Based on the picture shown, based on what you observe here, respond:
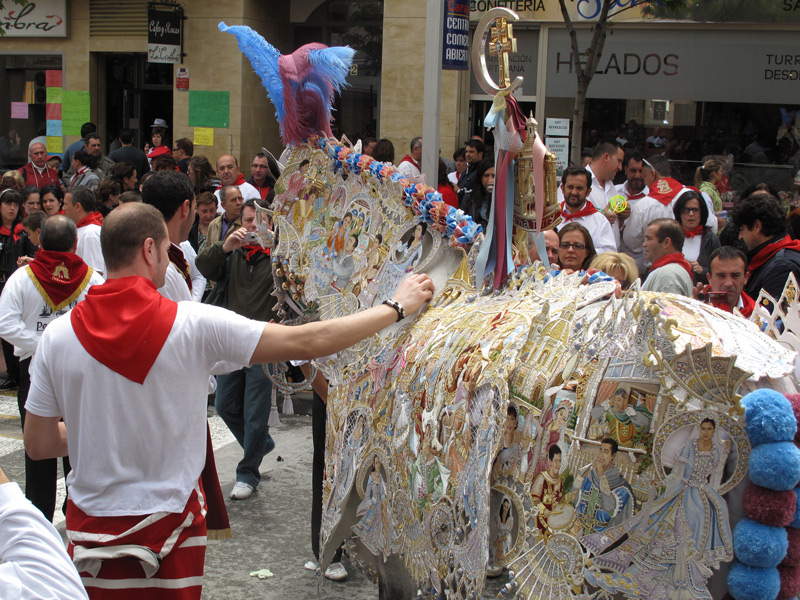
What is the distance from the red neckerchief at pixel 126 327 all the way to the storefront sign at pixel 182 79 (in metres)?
12.9

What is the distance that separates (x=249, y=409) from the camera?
5809 mm

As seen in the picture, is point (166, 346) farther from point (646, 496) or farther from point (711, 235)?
point (711, 235)

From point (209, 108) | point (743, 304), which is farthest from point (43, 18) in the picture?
point (743, 304)

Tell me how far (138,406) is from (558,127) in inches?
393

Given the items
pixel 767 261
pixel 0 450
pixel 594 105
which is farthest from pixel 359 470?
pixel 594 105

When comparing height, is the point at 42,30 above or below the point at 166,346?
above

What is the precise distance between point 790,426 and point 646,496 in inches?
17.6

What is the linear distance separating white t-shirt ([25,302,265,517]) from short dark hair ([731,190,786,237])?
3.89 metres

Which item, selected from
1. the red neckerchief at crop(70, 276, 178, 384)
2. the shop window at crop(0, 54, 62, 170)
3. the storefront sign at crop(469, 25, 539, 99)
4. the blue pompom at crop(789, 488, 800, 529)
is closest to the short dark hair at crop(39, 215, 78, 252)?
the red neckerchief at crop(70, 276, 178, 384)

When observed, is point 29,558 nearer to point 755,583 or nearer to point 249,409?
point 755,583

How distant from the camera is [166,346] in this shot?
9.30 feet

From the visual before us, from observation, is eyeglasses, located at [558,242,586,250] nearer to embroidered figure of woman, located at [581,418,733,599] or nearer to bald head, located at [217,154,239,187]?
embroidered figure of woman, located at [581,418,733,599]

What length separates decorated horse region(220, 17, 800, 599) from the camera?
258 cm

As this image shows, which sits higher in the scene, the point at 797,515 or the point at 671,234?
the point at 671,234
